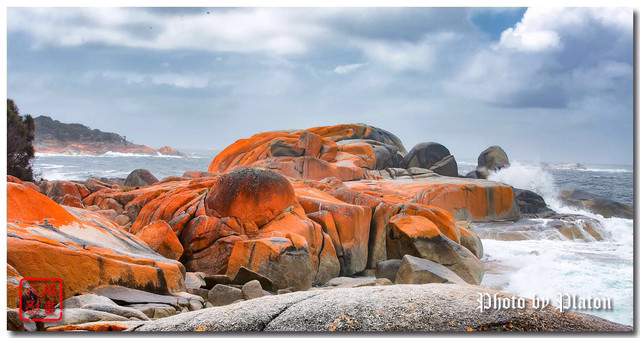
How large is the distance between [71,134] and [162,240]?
5.50 ft

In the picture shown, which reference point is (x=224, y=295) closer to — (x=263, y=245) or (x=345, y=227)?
(x=263, y=245)

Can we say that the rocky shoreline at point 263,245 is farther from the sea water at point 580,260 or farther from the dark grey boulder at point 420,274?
the sea water at point 580,260

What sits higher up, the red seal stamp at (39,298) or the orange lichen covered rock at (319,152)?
the orange lichen covered rock at (319,152)

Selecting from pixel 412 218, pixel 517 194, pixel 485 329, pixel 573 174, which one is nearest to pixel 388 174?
pixel 517 194

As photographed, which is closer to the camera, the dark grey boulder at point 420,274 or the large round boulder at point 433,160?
the dark grey boulder at point 420,274

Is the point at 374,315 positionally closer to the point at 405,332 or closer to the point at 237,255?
the point at 405,332

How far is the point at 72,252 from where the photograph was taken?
4.84 metres

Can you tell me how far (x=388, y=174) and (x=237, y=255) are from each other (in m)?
8.23

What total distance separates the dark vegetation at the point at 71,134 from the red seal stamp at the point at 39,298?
227 cm

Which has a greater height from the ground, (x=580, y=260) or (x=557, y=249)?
(x=580, y=260)

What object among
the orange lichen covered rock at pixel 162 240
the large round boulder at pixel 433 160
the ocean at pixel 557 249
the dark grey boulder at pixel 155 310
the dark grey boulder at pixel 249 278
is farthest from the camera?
the large round boulder at pixel 433 160

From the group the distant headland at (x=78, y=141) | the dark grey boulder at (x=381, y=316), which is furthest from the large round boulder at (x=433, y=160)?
the distant headland at (x=78, y=141)

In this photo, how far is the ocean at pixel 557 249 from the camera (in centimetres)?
551

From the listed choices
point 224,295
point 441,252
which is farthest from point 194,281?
point 441,252
